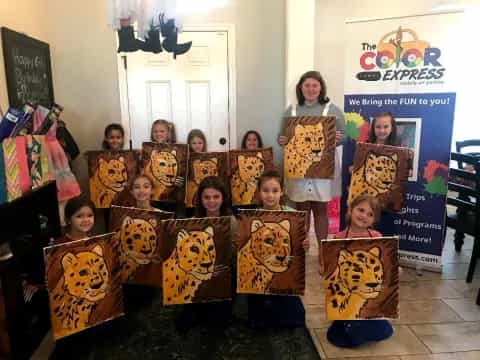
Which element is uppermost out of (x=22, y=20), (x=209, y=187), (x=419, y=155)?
(x=22, y=20)

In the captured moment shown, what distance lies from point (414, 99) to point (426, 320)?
1404 millimetres

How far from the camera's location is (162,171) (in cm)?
282

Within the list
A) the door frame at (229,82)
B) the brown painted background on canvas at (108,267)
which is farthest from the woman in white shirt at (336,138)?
the brown painted background on canvas at (108,267)

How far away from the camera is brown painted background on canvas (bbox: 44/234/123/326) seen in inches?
70.4

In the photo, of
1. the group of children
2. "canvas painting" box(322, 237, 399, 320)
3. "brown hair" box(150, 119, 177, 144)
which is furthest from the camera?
"brown hair" box(150, 119, 177, 144)

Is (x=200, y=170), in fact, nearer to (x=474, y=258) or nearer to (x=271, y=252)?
(x=271, y=252)

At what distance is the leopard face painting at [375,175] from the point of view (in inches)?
101

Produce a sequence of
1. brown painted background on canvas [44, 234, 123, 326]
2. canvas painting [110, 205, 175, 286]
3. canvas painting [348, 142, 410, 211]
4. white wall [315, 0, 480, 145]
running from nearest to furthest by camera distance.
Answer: brown painted background on canvas [44, 234, 123, 326], canvas painting [110, 205, 175, 286], canvas painting [348, 142, 410, 211], white wall [315, 0, 480, 145]

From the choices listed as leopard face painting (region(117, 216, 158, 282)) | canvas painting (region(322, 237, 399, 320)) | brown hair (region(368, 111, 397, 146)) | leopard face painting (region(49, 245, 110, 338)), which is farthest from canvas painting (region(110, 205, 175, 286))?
brown hair (region(368, 111, 397, 146))

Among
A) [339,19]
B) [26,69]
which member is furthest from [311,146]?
[26,69]

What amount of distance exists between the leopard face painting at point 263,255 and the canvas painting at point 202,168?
0.92 meters

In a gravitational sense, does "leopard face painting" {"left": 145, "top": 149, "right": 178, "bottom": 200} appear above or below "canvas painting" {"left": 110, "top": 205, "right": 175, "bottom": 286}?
above

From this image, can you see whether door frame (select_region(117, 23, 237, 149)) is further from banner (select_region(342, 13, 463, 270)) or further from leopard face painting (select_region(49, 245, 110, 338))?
leopard face painting (select_region(49, 245, 110, 338))

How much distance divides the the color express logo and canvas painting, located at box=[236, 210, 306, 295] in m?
1.35
